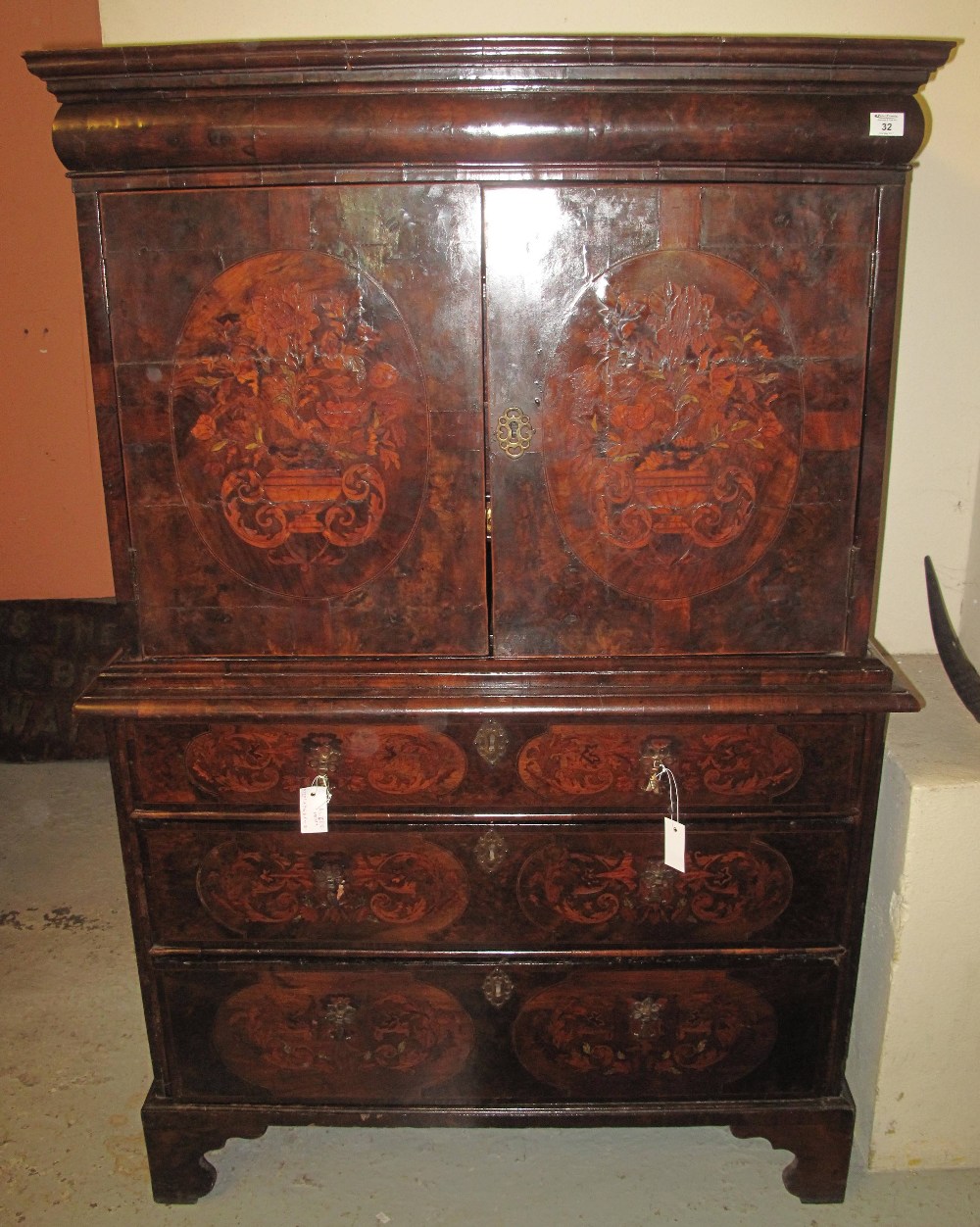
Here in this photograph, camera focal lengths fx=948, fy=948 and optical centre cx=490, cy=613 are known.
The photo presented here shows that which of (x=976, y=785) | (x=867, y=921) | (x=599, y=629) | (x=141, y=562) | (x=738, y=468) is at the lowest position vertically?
(x=867, y=921)

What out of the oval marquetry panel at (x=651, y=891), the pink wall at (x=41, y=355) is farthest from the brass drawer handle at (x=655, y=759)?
the pink wall at (x=41, y=355)

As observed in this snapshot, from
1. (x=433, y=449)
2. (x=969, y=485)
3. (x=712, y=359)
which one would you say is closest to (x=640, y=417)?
(x=712, y=359)

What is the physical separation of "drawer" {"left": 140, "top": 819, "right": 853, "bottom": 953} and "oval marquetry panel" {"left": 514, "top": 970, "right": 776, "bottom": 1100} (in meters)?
0.09

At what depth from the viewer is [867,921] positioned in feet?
6.48

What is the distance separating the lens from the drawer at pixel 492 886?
5.72 ft

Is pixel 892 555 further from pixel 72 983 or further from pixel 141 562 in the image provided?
pixel 72 983

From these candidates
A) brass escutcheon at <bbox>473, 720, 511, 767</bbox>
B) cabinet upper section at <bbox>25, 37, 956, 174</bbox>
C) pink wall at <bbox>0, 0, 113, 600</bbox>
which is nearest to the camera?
cabinet upper section at <bbox>25, 37, 956, 174</bbox>

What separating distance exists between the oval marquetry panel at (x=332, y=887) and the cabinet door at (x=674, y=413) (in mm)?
449

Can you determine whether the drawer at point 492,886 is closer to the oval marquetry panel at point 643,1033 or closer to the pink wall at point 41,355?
the oval marquetry panel at point 643,1033

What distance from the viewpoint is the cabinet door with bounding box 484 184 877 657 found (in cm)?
149

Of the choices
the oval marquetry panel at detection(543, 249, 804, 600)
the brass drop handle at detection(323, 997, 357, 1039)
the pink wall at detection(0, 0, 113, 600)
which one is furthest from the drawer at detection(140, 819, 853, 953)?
the pink wall at detection(0, 0, 113, 600)

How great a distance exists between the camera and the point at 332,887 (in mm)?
1761

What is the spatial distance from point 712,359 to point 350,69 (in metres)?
0.70

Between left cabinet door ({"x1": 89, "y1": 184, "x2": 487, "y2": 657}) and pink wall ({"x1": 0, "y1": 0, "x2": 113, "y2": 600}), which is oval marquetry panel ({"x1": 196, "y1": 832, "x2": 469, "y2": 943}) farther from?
pink wall ({"x1": 0, "y1": 0, "x2": 113, "y2": 600})
